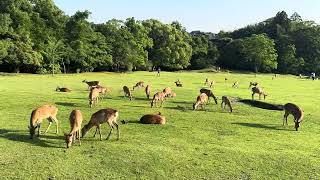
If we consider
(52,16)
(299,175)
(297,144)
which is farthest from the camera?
(52,16)

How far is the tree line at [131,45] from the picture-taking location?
64438 mm

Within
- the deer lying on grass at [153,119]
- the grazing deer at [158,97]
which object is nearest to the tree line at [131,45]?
the grazing deer at [158,97]

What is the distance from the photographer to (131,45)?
262ft

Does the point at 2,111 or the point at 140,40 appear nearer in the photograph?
the point at 2,111

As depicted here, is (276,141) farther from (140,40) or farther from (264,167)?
(140,40)

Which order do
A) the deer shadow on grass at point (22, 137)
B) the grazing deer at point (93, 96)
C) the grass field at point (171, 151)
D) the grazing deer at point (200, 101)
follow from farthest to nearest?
the grazing deer at point (200, 101)
the grazing deer at point (93, 96)
the deer shadow on grass at point (22, 137)
the grass field at point (171, 151)

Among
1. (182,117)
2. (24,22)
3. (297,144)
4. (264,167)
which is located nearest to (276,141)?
(297,144)

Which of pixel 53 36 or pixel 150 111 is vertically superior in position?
pixel 53 36

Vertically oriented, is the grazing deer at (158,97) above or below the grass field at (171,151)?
above

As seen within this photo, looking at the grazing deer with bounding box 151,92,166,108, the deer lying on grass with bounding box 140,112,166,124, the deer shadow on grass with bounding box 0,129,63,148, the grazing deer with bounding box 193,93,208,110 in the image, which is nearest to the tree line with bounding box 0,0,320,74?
the grazing deer with bounding box 151,92,166,108

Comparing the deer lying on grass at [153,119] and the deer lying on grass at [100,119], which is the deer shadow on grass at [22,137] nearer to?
the deer lying on grass at [100,119]

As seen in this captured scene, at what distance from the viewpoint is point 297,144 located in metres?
18.7

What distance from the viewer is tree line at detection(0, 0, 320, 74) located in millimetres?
64438

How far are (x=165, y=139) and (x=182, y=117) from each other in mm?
5686
